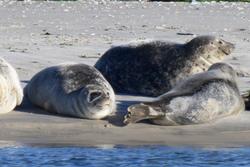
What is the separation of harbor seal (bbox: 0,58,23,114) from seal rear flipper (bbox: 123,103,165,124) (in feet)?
3.52

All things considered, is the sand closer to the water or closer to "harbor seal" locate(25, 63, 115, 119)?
"harbor seal" locate(25, 63, 115, 119)

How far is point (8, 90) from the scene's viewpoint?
33.2 feet

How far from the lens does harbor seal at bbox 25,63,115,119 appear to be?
32.5ft

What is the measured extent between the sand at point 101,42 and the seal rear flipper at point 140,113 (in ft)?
0.27

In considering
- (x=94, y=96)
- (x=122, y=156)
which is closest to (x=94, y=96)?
(x=94, y=96)

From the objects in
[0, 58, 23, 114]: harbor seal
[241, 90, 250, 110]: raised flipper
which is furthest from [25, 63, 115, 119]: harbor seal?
[241, 90, 250, 110]: raised flipper

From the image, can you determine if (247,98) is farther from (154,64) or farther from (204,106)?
(154,64)

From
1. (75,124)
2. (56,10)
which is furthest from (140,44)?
(56,10)

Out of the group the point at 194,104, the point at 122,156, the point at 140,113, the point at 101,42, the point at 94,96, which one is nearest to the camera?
the point at 122,156

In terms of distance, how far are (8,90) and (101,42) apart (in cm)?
494

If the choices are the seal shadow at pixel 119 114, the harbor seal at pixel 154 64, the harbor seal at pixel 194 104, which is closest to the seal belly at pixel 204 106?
the harbor seal at pixel 194 104

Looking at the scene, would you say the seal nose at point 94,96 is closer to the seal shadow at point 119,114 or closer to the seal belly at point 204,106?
the seal shadow at point 119,114

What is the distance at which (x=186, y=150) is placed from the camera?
30.1 feet

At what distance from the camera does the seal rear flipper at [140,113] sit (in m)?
9.66
